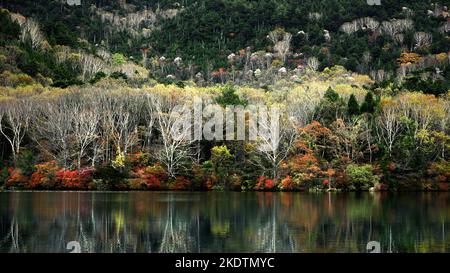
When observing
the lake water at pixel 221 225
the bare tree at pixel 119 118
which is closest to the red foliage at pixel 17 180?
the bare tree at pixel 119 118

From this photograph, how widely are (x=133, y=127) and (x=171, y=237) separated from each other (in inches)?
1406

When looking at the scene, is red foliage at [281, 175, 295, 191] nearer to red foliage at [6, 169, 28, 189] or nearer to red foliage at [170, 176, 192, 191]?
red foliage at [170, 176, 192, 191]

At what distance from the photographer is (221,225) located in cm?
2966

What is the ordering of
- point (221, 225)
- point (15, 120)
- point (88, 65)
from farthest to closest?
point (88, 65) < point (15, 120) < point (221, 225)

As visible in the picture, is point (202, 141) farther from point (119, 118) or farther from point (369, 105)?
point (369, 105)

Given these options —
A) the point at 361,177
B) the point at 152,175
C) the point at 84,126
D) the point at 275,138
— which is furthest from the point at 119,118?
the point at 361,177

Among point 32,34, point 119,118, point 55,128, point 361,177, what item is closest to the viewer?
point 361,177

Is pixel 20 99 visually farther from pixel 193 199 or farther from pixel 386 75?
pixel 386 75

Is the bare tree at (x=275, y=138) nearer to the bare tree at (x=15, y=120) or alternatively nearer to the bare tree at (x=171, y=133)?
the bare tree at (x=171, y=133)

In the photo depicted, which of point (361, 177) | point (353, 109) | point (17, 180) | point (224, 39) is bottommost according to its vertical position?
point (17, 180)

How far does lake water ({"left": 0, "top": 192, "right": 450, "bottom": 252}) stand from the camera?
24109 millimetres

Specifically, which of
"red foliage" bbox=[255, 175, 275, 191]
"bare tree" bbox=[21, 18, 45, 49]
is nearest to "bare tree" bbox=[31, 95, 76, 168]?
"red foliage" bbox=[255, 175, 275, 191]

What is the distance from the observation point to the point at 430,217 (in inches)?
1265
